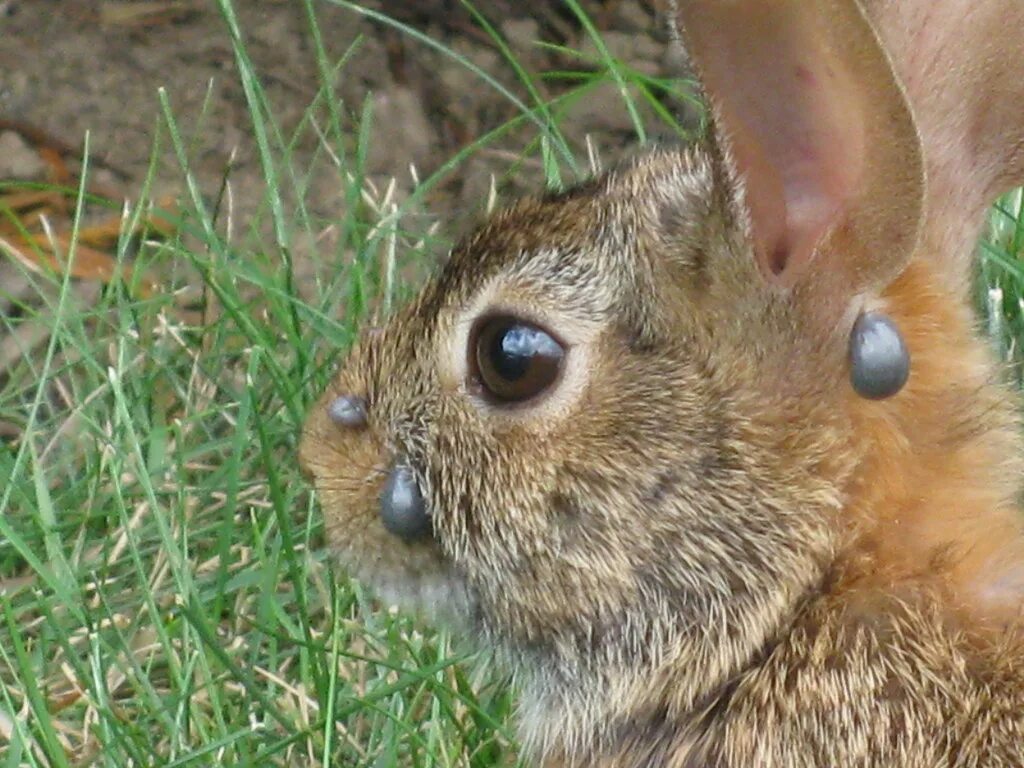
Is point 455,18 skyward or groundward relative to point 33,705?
skyward

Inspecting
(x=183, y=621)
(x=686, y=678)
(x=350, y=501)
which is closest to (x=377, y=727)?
(x=183, y=621)

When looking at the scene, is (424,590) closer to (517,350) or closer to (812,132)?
(517,350)

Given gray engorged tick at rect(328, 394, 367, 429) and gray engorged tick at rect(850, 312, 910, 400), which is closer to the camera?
gray engorged tick at rect(850, 312, 910, 400)

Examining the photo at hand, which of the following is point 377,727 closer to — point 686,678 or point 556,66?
point 686,678

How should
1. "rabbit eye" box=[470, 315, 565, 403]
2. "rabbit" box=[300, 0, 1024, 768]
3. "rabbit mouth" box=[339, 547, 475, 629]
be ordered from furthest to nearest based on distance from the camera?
"rabbit mouth" box=[339, 547, 475, 629], "rabbit eye" box=[470, 315, 565, 403], "rabbit" box=[300, 0, 1024, 768]

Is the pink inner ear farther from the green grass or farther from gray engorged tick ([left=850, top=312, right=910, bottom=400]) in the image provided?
the green grass

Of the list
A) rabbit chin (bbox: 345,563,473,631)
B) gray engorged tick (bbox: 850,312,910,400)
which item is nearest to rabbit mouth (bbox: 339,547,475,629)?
rabbit chin (bbox: 345,563,473,631)
